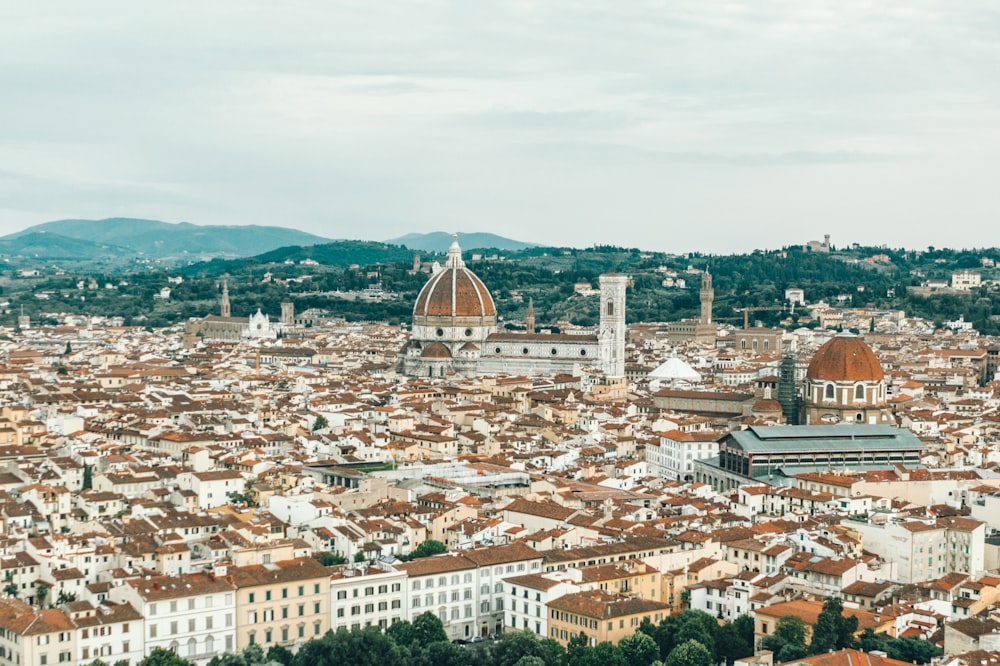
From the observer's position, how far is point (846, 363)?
56.2 m

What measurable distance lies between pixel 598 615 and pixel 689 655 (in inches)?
83.9

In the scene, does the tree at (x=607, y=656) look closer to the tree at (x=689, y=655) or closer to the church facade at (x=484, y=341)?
the tree at (x=689, y=655)

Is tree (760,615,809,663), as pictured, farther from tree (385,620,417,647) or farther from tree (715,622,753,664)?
tree (385,620,417,647)

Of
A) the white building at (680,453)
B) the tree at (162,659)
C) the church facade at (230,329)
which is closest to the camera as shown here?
the tree at (162,659)

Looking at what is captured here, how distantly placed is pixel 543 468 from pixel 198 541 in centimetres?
1407

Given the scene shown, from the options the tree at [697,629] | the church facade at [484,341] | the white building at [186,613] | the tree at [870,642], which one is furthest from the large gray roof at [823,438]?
the church facade at [484,341]

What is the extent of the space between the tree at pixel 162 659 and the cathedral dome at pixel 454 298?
53.7 meters

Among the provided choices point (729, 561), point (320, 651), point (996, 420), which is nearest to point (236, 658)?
point (320, 651)

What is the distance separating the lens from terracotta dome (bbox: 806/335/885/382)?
5612 cm

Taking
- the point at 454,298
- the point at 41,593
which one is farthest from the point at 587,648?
the point at 454,298

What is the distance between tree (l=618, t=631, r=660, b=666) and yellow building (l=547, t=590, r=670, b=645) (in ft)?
2.25

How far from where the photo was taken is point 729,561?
3300 centimetres

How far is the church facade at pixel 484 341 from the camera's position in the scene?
78562 millimetres

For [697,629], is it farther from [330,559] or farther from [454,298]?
[454,298]
